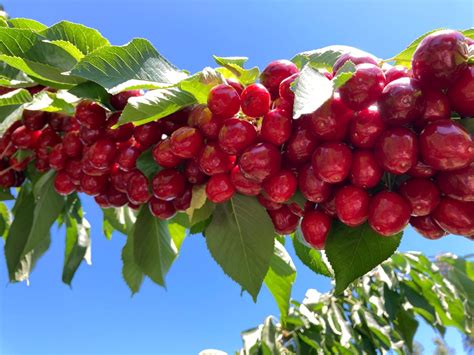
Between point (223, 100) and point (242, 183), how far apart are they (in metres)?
0.18

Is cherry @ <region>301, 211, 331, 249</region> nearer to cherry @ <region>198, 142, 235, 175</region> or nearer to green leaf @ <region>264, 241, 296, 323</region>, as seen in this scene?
cherry @ <region>198, 142, 235, 175</region>

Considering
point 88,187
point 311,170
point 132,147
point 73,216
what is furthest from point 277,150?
point 73,216

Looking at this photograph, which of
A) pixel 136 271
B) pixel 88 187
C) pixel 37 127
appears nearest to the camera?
pixel 88 187

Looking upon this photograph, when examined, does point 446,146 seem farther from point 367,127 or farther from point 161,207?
point 161,207

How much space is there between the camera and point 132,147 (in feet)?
3.80

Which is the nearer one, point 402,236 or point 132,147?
point 402,236

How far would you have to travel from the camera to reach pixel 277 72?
987 millimetres

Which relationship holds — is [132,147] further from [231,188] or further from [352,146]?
[352,146]

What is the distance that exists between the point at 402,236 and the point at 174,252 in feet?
3.04

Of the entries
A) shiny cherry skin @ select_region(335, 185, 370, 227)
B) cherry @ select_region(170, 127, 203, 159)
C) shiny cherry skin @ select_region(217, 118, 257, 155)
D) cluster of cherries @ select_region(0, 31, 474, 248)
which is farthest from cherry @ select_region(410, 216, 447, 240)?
cherry @ select_region(170, 127, 203, 159)

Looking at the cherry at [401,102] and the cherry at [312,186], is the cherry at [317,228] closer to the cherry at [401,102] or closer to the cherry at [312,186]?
the cherry at [312,186]

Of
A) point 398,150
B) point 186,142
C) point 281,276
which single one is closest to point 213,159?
point 186,142

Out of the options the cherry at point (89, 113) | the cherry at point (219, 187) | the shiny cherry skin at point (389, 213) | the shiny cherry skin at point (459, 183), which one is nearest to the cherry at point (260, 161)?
the cherry at point (219, 187)

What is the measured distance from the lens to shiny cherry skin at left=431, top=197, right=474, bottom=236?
2.59ft
